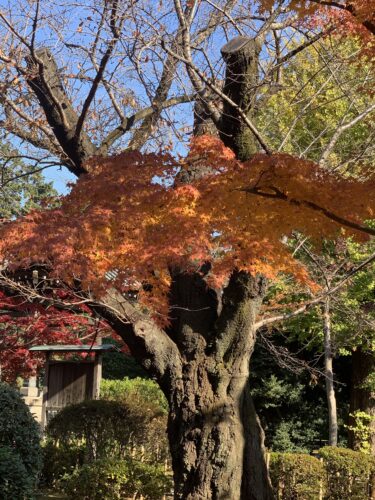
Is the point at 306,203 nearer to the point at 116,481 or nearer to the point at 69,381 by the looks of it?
the point at 116,481

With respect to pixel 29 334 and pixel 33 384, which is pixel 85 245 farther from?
pixel 33 384

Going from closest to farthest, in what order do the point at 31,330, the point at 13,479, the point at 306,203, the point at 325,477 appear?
the point at 306,203 < the point at 13,479 < the point at 325,477 < the point at 31,330

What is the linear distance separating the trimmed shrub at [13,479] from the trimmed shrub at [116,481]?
2.31 metres

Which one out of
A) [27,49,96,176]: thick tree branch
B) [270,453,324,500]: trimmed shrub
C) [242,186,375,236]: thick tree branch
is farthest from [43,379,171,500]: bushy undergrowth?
[242,186,375,236]: thick tree branch

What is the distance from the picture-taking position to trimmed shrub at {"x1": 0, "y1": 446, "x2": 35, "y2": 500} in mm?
6016

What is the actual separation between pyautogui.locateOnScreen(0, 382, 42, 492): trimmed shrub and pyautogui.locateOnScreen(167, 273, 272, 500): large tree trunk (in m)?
1.59

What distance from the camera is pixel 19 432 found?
660 cm

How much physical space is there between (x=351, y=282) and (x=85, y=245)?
25.9 ft

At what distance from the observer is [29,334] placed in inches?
472

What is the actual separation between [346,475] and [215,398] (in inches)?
135

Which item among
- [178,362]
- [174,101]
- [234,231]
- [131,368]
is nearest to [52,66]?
[174,101]

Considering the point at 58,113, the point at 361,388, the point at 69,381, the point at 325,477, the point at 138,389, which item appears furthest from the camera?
the point at 138,389

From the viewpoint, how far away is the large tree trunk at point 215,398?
638 cm

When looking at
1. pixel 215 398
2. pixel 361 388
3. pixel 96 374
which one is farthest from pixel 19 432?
pixel 361 388
